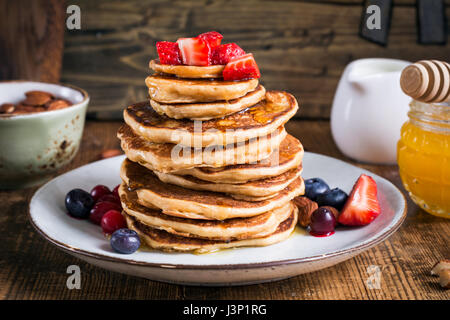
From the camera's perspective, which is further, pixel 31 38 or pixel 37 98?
pixel 31 38

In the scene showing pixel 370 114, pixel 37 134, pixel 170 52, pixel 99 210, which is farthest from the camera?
pixel 370 114

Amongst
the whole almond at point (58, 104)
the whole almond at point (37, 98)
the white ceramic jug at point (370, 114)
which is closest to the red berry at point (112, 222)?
the whole almond at point (58, 104)

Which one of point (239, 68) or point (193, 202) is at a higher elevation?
point (239, 68)

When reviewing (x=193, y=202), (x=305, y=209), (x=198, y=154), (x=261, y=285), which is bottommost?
(x=261, y=285)

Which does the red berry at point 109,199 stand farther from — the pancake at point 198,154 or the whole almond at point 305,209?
the whole almond at point 305,209

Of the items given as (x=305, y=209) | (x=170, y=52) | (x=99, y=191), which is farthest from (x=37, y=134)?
(x=305, y=209)

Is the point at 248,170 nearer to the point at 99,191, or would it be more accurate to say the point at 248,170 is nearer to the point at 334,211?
the point at 334,211
